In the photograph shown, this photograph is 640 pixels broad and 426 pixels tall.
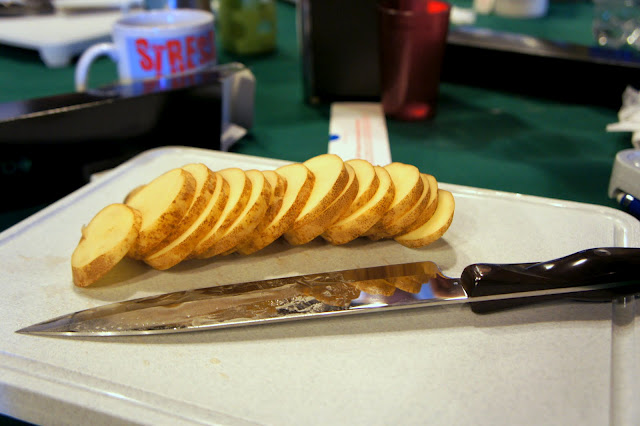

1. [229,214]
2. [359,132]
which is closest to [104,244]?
[229,214]

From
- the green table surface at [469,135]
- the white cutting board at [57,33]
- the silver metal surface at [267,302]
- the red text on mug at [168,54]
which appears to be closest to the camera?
the silver metal surface at [267,302]

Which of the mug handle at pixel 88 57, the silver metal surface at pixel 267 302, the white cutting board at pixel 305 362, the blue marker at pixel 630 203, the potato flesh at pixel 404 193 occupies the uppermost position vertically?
the mug handle at pixel 88 57

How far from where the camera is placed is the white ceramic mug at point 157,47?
158 cm

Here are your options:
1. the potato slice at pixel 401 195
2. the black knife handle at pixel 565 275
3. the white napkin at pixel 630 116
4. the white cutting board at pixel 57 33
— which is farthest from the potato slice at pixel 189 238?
the white cutting board at pixel 57 33

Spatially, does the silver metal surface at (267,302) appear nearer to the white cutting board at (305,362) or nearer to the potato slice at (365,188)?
the white cutting board at (305,362)

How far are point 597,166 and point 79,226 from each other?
140 centimetres

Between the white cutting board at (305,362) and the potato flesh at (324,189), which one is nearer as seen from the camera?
the white cutting board at (305,362)

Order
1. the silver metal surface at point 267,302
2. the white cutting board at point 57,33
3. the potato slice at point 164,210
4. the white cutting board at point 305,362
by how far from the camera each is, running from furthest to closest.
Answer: the white cutting board at point 57,33, the potato slice at point 164,210, the silver metal surface at point 267,302, the white cutting board at point 305,362

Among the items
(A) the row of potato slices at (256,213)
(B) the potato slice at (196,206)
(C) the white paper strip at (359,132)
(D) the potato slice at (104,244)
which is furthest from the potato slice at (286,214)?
(C) the white paper strip at (359,132)

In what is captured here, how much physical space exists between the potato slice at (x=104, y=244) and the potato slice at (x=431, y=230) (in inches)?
21.1

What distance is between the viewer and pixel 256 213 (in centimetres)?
102

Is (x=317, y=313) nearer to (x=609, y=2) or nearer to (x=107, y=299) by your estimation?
(x=107, y=299)

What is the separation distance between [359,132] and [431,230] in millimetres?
704

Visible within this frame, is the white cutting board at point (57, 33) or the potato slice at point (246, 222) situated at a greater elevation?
the white cutting board at point (57, 33)
